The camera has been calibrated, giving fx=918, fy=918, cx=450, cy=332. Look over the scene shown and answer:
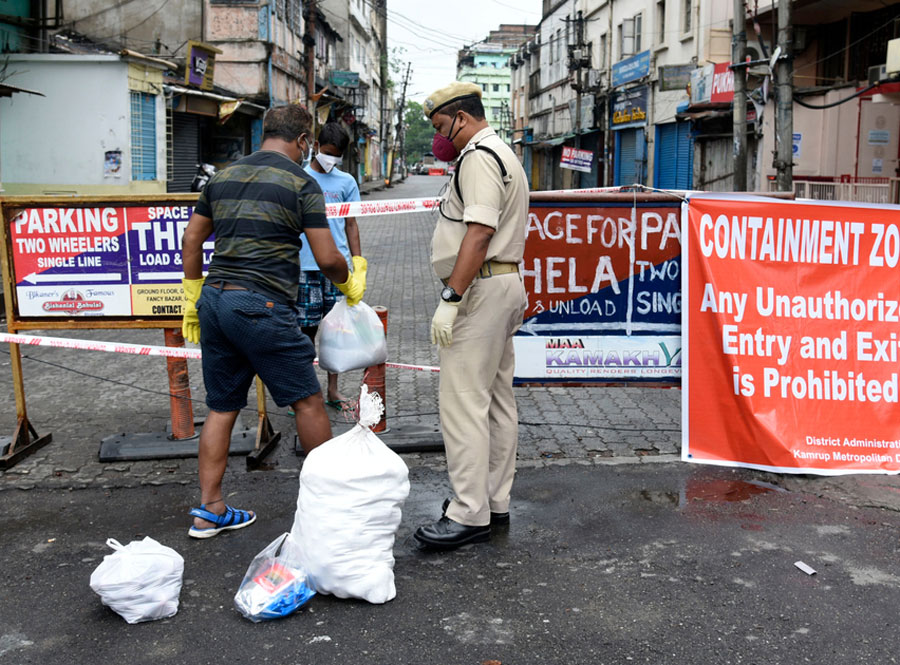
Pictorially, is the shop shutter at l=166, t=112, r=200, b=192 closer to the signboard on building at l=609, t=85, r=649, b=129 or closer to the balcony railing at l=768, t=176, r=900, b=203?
the balcony railing at l=768, t=176, r=900, b=203

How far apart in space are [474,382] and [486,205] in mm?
768

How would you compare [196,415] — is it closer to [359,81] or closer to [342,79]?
[342,79]

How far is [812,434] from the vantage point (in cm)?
498

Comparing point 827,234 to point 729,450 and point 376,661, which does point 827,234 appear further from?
point 376,661

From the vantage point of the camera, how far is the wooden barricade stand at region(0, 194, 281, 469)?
5207 millimetres

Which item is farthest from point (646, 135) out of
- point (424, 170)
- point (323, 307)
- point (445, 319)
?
point (424, 170)


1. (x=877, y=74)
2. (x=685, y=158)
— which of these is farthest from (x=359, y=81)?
(x=877, y=74)

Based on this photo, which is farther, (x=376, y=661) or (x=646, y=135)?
(x=646, y=135)

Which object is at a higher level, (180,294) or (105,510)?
(180,294)

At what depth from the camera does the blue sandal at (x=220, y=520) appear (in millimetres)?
4039

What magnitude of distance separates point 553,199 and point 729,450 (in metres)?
1.68

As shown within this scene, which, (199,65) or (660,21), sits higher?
(660,21)

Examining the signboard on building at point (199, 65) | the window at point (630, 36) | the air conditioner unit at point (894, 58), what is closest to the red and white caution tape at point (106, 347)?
the air conditioner unit at point (894, 58)

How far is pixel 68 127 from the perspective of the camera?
1816 centimetres
